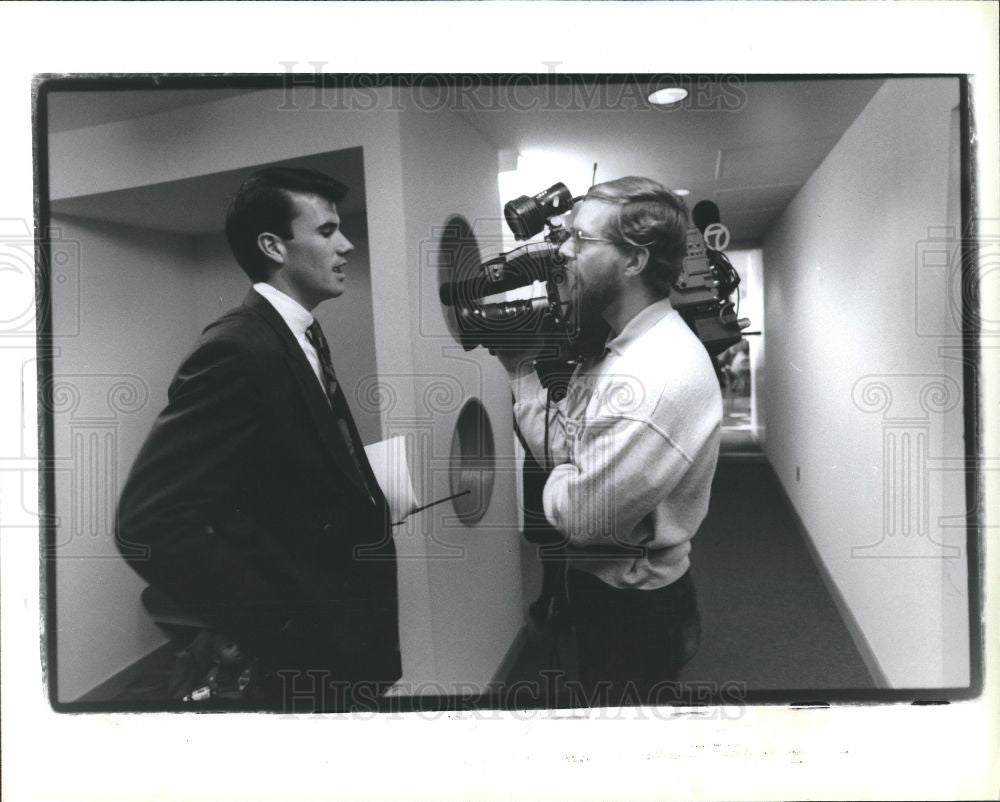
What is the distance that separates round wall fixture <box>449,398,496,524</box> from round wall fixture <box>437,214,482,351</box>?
0.44 feet

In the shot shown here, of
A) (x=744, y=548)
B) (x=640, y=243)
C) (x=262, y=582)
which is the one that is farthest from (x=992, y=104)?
(x=262, y=582)

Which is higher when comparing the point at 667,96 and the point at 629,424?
the point at 667,96

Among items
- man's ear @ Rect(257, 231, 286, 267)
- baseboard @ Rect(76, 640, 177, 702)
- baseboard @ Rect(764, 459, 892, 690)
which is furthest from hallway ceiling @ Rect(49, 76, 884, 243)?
baseboard @ Rect(76, 640, 177, 702)

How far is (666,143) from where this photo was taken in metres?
1.57

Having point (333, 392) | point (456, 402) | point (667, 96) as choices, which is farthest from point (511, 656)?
point (667, 96)

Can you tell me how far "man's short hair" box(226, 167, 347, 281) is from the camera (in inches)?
62.8

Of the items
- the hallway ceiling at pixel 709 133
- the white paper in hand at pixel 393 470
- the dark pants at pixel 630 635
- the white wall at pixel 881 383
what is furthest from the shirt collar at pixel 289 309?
the white wall at pixel 881 383

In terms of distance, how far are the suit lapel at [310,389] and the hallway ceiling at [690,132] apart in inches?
8.6

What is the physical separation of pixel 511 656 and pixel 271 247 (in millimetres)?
937

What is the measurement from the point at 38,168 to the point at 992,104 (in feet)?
6.21

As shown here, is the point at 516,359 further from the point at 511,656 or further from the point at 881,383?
the point at 881,383

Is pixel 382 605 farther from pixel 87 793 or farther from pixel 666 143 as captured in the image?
pixel 666 143

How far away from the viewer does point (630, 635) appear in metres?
1.61

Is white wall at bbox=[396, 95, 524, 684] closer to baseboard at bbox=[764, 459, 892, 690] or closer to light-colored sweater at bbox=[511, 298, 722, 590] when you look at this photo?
light-colored sweater at bbox=[511, 298, 722, 590]
